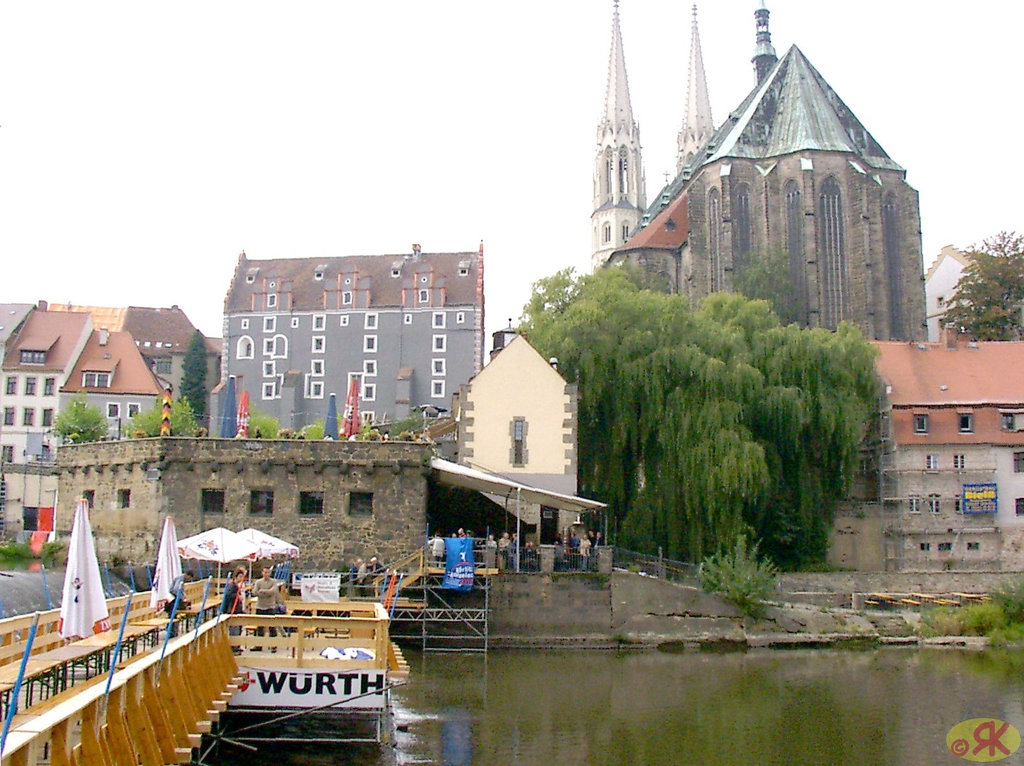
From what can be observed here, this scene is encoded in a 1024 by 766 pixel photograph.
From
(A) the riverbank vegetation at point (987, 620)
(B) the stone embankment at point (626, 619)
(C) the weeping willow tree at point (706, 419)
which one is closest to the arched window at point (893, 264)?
(C) the weeping willow tree at point (706, 419)

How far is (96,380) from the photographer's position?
74.3 meters

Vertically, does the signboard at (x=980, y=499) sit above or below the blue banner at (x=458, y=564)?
above

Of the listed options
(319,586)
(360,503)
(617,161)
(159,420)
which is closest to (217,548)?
(319,586)

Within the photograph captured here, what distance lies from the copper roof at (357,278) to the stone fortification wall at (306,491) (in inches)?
2050

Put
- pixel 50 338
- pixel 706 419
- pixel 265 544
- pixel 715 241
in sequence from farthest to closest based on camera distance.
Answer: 1. pixel 715 241
2. pixel 50 338
3. pixel 706 419
4. pixel 265 544

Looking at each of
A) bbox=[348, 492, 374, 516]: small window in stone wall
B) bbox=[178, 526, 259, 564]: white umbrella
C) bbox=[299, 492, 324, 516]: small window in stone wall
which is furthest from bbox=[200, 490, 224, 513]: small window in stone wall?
bbox=[178, 526, 259, 564]: white umbrella

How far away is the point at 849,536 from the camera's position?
51594 millimetres

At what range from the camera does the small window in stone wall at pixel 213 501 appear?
3762 centimetres

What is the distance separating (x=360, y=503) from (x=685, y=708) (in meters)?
15.7

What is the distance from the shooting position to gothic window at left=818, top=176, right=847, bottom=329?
78500 mm

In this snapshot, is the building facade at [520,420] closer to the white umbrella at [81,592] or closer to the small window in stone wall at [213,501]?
the small window in stone wall at [213,501]

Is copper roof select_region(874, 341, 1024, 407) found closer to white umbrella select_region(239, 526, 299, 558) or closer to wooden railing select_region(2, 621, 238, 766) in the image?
white umbrella select_region(239, 526, 299, 558)

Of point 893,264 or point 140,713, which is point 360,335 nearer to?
point 893,264

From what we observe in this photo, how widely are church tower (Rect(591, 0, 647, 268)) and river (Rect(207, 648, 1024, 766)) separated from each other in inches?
3860
